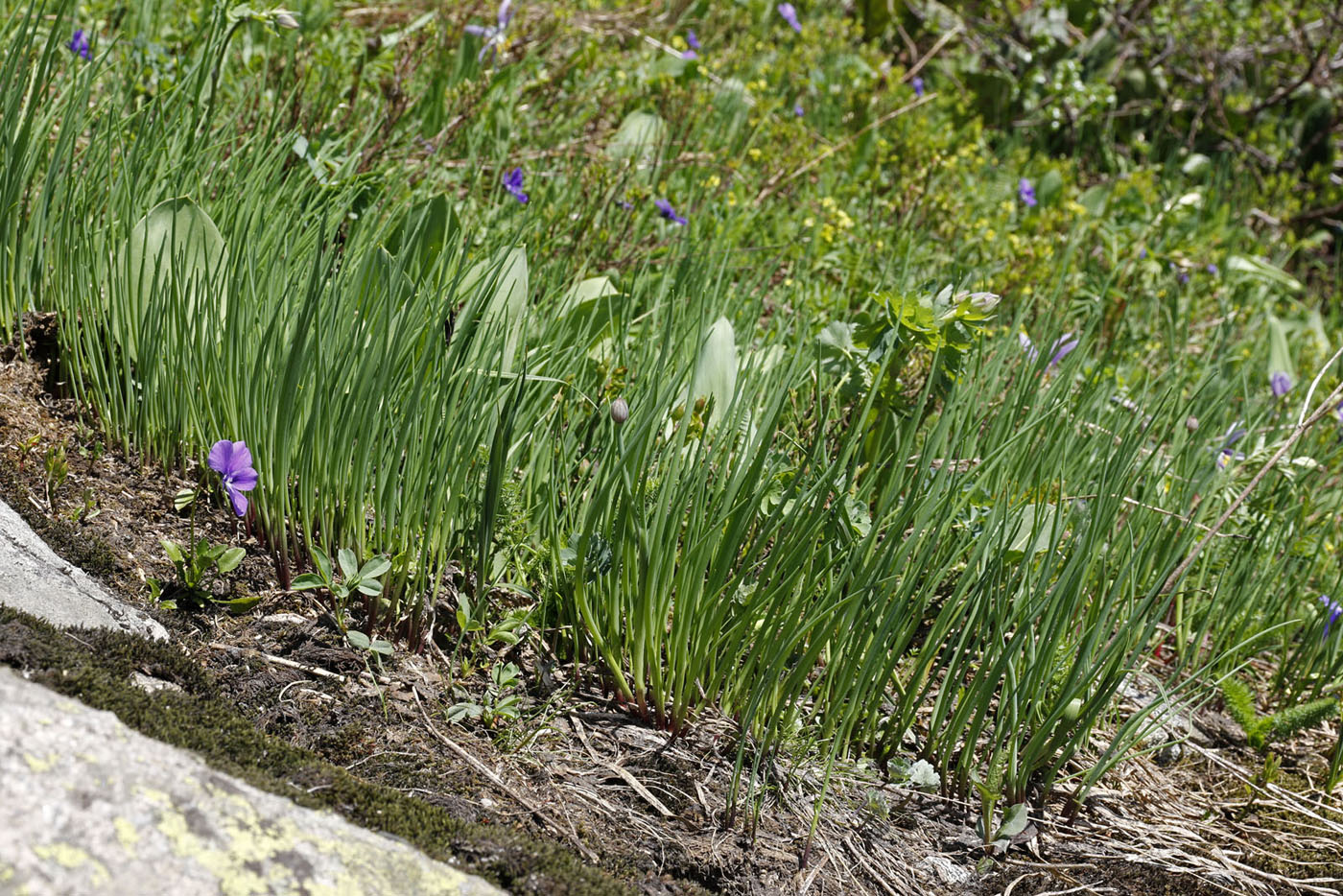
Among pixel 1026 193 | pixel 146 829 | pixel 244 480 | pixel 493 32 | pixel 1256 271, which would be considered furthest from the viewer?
pixel 1256 271

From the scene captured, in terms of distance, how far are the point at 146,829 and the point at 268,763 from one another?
0.27 metres

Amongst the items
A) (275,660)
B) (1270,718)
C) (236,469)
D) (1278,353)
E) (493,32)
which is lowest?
(1270,718)

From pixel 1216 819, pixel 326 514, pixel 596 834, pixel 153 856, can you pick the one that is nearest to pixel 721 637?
pixel 596 834

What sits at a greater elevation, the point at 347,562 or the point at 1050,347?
the point at 1050,347

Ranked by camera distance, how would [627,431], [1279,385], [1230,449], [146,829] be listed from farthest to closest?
[1279,385], [1230,449], [627,431], [146,829]

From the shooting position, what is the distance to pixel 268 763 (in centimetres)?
119

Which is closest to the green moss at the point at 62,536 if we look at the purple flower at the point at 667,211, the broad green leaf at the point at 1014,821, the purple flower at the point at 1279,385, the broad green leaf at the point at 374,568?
the broad green leaf at the point at 374,568

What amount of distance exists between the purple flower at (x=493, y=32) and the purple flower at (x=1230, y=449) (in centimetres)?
230

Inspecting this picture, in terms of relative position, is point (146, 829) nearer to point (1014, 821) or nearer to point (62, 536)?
point (62, 536)

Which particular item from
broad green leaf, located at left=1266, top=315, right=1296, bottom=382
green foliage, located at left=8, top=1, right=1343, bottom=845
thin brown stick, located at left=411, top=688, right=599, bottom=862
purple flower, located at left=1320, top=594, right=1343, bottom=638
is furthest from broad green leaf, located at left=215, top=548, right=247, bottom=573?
broad green leaf, located at left=1266, top=315, right=1296, bottom=382

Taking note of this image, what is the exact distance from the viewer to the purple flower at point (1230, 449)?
2.26m

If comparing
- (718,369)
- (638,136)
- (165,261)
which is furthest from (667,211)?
(165,261)

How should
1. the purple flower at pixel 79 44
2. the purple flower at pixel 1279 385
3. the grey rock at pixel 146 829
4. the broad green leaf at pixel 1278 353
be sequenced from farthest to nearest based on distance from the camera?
the broad green leaf at pixel 1278 353
the purple flower at pixel 1279 385
the purple flower at pixel 79 44
the grey rock at pixel 146 829

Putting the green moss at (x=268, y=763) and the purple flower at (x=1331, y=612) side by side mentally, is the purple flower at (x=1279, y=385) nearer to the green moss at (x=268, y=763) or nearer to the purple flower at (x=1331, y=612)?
the purple flower at (x=1331, y=612)
